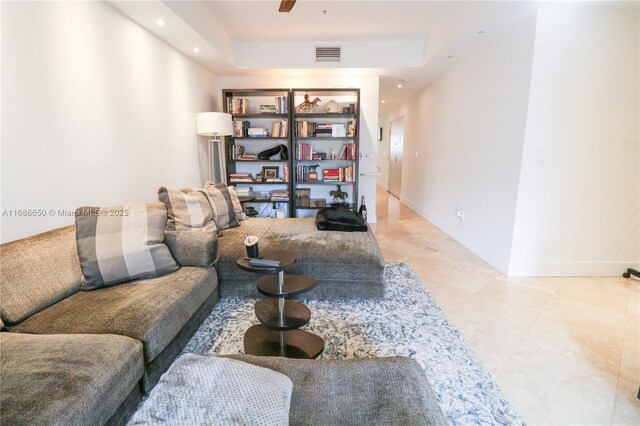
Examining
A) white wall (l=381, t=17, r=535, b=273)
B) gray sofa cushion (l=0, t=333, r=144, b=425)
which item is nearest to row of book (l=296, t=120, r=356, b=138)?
white wall (l=381, t=17, r=535, b=273)

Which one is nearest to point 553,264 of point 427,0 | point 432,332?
point 432,332

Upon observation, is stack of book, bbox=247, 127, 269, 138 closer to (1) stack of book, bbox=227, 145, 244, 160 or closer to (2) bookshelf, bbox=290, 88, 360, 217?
(1) stack of book, bbox=227, 145, 244, 160

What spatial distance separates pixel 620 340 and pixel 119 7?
440 cm

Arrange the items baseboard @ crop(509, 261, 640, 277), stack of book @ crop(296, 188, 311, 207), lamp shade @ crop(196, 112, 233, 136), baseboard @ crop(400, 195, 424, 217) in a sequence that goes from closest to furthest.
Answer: baseboard @ crop(509, 261, 640, 277), lamp shade @ crop(196, 112, 233, 136), stack of book @ crop(296, 188, 311, 207), baseboard @ crop(400, 195, 424, 217)

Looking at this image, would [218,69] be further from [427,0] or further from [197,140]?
[427,0]

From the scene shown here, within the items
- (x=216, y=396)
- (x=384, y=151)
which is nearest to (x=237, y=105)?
(x=216, y=396)

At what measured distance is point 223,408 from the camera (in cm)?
74

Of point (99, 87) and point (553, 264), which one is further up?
point (99, 87)

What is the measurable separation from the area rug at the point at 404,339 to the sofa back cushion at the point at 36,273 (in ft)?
2.52

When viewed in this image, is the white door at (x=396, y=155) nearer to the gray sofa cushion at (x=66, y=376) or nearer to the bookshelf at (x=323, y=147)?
the bookshelf at (x=323, y=147)

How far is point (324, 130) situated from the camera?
4438 mm

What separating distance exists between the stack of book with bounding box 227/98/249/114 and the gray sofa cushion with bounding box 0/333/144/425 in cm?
367

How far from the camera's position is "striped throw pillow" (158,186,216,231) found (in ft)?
7.68

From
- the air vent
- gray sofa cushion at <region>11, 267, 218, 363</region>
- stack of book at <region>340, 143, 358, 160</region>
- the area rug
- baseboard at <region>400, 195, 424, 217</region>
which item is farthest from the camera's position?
baseboard at <region>400, 195, 424, 217</region>
